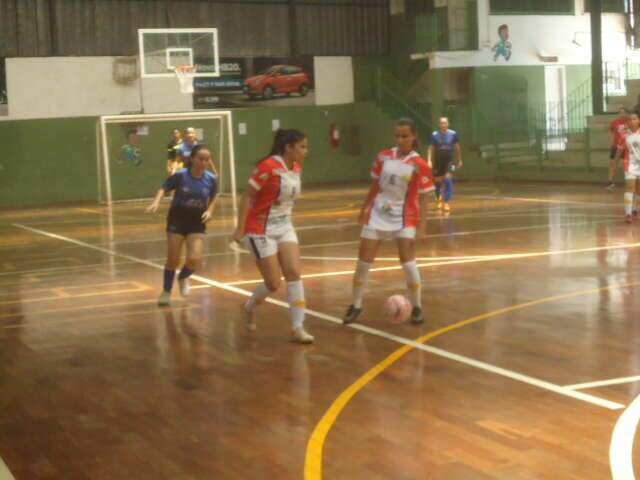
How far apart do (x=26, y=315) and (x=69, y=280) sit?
9.34 ft

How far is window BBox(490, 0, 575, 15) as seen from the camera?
118ft

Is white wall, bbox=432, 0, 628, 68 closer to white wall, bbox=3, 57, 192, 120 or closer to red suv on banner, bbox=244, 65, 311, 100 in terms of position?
red suv on banner, bbox=244, 65, 311, 100

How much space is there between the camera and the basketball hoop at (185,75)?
1222 inches

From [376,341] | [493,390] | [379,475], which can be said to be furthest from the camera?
[376,341]

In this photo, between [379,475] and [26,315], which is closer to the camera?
[379,475]

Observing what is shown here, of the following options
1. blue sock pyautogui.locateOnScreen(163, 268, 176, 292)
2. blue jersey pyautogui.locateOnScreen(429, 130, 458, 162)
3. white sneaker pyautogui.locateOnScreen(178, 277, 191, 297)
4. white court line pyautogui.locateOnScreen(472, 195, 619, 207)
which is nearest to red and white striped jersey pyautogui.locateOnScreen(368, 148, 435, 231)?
blue sock pyautogui.locateOnScreen(163, 268, 176, 292)

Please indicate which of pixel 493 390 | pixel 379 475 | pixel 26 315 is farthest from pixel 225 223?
pixel 379 475

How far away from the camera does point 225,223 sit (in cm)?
2306

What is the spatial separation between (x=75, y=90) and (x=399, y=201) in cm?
2611

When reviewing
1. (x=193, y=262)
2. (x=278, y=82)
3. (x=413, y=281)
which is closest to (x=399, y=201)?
(x=413, y=281)

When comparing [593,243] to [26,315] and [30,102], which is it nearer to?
[26,315]

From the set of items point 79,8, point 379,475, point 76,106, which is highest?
point 79,8

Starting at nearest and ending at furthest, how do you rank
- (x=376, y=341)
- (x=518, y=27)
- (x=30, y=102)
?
(x=376, y=341) → (x=30, y=102) → (x=518, y=27)

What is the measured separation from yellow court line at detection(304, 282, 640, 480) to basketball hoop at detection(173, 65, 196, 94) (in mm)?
20735
